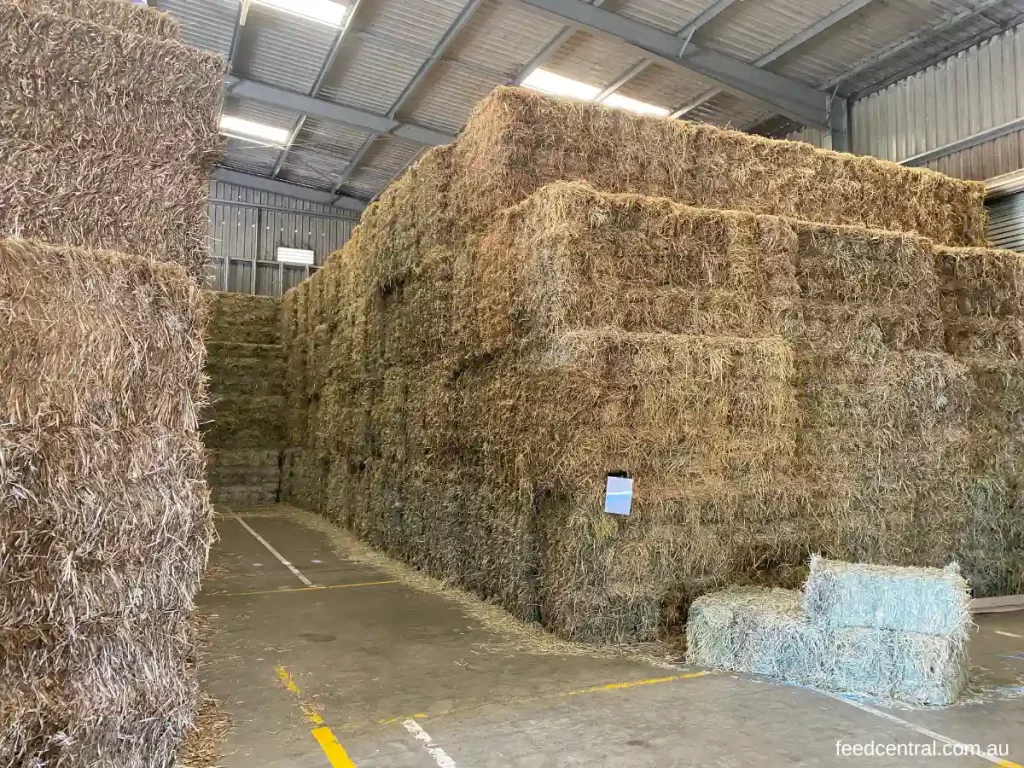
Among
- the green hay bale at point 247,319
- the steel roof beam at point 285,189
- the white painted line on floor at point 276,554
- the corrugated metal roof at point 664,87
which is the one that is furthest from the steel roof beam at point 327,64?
the white painted line on floor at point 276,554

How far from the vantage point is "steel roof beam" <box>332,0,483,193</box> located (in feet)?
33.8

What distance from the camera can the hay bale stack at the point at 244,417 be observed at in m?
14.6

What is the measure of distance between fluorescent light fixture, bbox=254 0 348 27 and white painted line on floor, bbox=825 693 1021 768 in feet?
33.8

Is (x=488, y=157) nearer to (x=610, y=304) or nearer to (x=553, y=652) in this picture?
(x=610, y=304)

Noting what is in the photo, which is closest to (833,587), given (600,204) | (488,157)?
(600,204)

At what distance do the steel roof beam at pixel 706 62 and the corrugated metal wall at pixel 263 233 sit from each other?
41.5 ft

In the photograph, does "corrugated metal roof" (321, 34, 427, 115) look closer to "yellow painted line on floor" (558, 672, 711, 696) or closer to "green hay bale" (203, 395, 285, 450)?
"green hay bale" (203, 395, 285, 450)

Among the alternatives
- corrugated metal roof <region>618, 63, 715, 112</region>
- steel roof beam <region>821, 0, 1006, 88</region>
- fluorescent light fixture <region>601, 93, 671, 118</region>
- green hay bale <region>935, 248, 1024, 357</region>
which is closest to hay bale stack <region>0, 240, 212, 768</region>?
green hay bale <region>935, 248, 1024, 357</region>

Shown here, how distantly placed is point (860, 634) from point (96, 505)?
4300 millimetres

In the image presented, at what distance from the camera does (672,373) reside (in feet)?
19.0

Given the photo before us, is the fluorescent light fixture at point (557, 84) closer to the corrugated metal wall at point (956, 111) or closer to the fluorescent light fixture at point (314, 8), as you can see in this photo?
the fluorescent light fixture at point (314, 8)

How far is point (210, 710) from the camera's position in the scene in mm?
4266

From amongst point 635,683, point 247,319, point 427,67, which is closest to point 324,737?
point 635,683

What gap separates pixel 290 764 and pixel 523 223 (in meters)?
4.29
